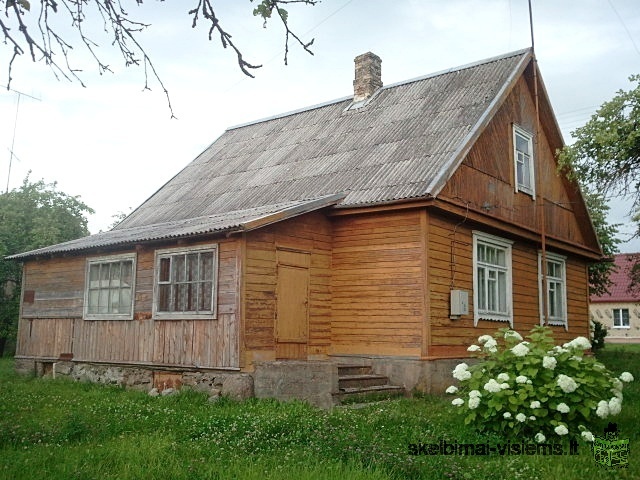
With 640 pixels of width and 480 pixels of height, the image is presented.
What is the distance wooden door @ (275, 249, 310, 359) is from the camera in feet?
38.9

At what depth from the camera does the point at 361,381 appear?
11.5m

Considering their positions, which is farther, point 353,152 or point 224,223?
point 353,152

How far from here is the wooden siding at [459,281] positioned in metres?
12.1

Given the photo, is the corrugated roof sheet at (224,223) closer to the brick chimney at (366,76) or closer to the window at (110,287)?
the window at (110,287)

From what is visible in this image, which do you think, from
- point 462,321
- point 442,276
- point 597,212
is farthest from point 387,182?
point 597,212

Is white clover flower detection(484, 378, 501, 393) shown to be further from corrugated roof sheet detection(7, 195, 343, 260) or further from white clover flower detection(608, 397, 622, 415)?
corrugated roof sheet detection(7, 195, 343, 260)

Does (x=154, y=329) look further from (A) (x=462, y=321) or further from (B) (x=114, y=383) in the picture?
(A) (x=462, y=321)

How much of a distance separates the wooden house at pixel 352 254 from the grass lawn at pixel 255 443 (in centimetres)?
183

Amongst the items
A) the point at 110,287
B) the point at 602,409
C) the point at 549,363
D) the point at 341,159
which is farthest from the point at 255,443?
the point at 341,159

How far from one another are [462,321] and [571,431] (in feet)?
18.0

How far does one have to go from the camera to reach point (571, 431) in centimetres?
734

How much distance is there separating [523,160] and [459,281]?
428cm

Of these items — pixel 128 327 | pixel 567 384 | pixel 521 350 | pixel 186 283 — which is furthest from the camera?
pixel 128 327

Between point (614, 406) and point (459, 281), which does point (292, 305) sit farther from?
point (614, 406)
